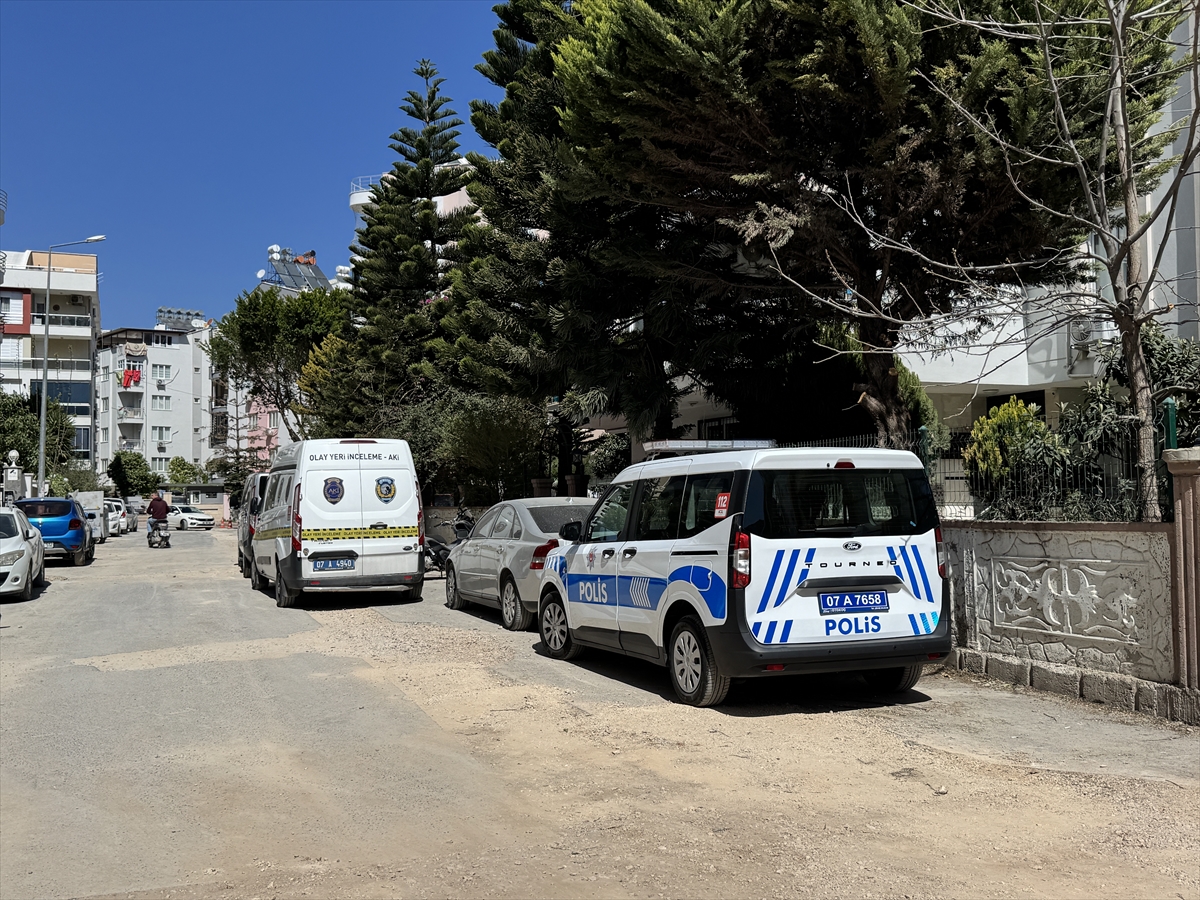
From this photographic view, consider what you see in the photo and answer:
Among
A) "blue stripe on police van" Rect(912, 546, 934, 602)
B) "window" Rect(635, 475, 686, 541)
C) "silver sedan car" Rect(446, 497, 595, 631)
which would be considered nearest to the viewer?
"blue stripe on police van" Rect(912, 546, 934, 602)

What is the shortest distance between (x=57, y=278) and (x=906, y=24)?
272 feet

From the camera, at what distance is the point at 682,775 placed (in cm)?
645

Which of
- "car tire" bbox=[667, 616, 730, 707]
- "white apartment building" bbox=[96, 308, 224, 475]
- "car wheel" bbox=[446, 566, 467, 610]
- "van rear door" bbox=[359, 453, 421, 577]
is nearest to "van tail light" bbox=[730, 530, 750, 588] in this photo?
"car tire" bbox=[667, 616, 730, 707]

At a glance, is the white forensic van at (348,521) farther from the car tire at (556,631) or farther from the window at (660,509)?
the window at (660,509)

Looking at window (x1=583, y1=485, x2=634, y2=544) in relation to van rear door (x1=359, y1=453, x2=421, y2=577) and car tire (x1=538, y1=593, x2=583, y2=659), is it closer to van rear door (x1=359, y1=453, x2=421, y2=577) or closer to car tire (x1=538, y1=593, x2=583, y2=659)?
car tire (x1=538, y1=593, x2=583, y2=659)

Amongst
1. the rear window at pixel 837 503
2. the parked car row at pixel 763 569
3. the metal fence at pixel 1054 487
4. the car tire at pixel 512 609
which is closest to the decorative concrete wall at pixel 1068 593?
the metal fence at pixel 1054 487

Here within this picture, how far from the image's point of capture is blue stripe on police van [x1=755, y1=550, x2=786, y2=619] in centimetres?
784

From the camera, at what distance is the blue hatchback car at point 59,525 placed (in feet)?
85.4

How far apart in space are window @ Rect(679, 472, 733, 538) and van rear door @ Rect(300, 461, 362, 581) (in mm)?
8378

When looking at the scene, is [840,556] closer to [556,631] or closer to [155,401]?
[556,631]

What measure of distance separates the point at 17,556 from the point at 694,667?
13797 mm

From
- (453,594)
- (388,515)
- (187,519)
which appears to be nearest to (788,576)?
(453,594)

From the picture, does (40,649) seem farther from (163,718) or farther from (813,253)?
(813,253)

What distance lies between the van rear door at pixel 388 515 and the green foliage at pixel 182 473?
328 feet
